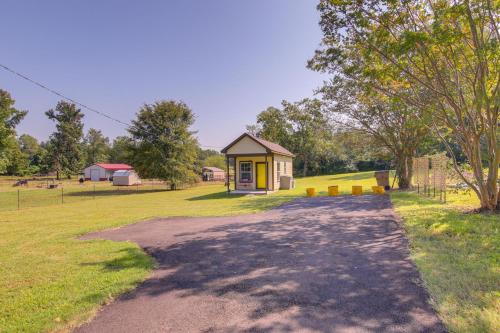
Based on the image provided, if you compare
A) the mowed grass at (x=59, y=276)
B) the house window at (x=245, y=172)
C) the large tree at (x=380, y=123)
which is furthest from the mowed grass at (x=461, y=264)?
the house window at (x=245, y=172)

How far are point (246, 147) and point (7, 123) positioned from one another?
3234 cm

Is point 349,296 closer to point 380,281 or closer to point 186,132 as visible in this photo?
point 380,281

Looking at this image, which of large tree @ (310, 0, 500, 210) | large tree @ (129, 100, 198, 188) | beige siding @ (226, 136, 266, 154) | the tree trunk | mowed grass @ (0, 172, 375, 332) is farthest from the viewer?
large tree @ (129, 100, 198, 188)

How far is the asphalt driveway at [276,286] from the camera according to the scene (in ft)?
11.1

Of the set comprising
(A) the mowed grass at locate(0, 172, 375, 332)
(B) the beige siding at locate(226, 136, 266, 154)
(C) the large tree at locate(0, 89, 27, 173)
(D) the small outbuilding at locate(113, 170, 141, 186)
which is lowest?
(A) the mowed grass at locate(0, 172, 375, 332)

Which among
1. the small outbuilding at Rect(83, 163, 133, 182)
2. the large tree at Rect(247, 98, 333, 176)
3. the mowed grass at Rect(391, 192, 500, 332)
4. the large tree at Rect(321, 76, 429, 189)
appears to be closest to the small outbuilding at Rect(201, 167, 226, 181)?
the large tree at Rect(247, 98, 333, 176)

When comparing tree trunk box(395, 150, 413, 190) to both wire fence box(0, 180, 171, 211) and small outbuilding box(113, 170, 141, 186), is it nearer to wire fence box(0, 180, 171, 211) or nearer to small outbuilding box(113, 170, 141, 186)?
wire fence box(0, 180, 171, 211)

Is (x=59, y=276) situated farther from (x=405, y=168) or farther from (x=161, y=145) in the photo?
(x=161, y=145)

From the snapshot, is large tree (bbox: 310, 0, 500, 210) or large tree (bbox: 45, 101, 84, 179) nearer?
large tree (bbox: 310, 0, 500, 210)

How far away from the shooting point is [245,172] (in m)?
23.3

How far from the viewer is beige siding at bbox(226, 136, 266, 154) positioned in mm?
22303

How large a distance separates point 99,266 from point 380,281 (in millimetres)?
4861

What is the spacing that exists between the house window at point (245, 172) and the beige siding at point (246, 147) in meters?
1.18

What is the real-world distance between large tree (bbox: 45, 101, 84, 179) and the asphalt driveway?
63.2 metres
